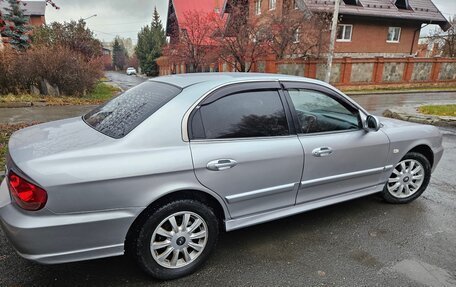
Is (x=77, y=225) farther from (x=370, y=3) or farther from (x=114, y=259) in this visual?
(x=370, y=3)

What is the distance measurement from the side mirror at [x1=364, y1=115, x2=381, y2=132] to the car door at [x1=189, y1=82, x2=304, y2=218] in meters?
0.97

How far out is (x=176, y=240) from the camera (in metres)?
2.54

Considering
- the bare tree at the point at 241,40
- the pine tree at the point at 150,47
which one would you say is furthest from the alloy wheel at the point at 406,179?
the pine tree at the point at 150,47

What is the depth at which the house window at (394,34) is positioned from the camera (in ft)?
88.8

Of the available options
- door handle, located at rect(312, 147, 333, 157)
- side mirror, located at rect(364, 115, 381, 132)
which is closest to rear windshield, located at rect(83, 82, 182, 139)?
door handle, located at rect(312, 147, 333, 157)

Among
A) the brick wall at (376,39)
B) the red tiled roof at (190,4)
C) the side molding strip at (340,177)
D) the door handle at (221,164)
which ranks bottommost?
the side molding strip at (340,177)

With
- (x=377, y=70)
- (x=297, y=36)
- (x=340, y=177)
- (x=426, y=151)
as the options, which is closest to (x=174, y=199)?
(x=340, y=177)

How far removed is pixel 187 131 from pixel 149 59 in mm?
55354

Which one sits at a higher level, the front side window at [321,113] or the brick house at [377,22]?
the brick house at [377,22]

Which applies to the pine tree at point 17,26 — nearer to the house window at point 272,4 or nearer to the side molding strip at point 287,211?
the house window at point 272,4

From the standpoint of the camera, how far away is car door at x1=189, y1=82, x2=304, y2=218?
257 cm

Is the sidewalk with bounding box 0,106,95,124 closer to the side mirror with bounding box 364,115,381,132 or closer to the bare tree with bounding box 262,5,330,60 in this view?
the side mirror with bounding box 364,115,381,132

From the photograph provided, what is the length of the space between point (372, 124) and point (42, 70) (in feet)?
42.2

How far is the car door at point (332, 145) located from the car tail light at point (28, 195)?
216 cm
